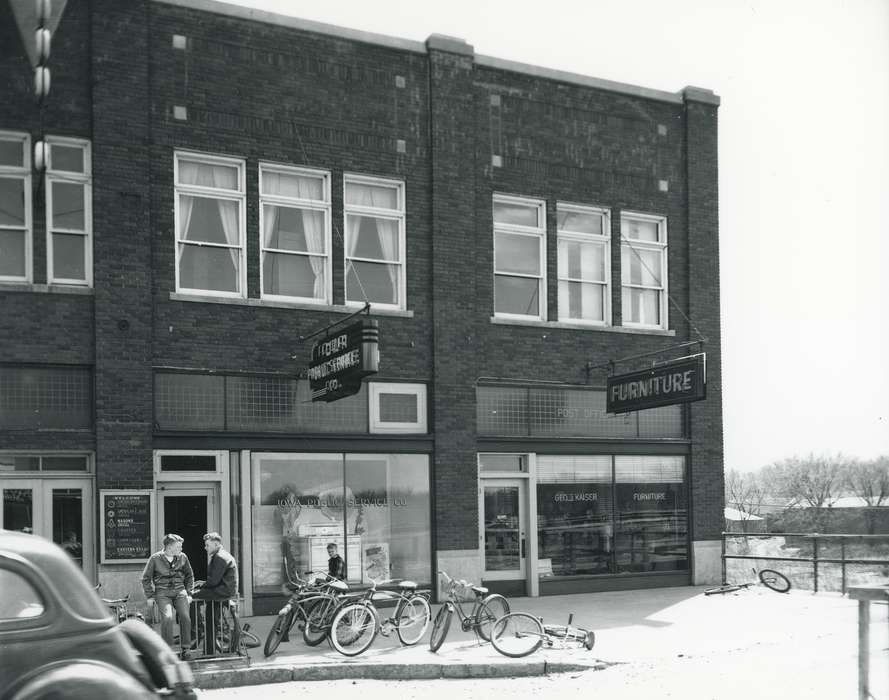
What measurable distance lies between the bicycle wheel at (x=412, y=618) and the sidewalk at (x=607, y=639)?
0.17 metres

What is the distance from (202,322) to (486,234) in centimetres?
539

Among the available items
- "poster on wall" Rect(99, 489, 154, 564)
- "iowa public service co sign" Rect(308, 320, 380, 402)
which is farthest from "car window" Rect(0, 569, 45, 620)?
"poster on wall" Rect(99, 489, 154, 564)

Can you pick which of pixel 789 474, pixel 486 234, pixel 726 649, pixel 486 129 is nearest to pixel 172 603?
pixel 726 649

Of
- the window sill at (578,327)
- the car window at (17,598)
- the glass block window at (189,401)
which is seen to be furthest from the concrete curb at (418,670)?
the window sill at (578,327)

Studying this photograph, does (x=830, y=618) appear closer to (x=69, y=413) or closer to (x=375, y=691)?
(x=375, y=691)

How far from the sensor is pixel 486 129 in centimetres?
1825

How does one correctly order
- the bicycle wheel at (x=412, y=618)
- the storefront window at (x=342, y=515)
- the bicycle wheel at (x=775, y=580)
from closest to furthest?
the bicycle wheel at (x=412, y=618) → the storefront window at (x=342, y=515) → the bicycle wheel at (x=775, y=580)

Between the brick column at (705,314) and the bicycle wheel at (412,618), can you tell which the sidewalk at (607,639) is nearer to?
the bicycle wheel at (412,618)

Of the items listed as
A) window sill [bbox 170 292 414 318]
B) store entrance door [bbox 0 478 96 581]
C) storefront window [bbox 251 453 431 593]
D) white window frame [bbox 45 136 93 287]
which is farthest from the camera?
storefront window [bbox 251 453 431 593]

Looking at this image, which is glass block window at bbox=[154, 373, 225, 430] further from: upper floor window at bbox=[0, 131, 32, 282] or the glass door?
the glass door

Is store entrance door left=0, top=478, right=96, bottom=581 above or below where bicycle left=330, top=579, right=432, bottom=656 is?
above

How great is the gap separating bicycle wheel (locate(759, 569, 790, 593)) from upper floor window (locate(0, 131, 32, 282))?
13.4 m

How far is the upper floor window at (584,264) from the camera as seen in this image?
1897cm

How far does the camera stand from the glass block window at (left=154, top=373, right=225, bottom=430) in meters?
15.3
